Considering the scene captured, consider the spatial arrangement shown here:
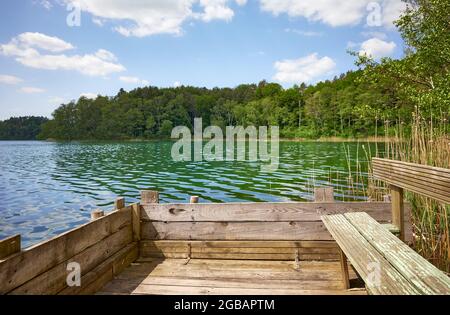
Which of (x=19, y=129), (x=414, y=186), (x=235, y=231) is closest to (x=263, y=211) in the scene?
(x=235, y=231)

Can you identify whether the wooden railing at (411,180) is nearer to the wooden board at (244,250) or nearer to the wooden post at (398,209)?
the wooden post at (398,209)

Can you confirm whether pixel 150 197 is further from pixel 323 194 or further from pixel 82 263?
pixel 323 194

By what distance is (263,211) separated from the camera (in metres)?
3.93

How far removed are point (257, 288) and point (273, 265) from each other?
1.96 feet

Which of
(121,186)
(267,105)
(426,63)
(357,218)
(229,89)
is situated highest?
(229,89)

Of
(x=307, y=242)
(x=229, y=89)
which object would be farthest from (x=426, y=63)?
(x=229, y=89)

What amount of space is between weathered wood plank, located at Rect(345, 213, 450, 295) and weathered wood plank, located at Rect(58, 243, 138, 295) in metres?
2.49

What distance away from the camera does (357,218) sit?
325 centimetres

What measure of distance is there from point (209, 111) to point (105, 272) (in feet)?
369

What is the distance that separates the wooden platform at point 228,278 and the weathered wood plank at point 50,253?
0.56 m

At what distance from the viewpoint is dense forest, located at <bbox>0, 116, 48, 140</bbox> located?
14262 cm

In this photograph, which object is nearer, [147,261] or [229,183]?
[147,261]

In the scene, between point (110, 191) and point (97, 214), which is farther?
point (110, 191)
